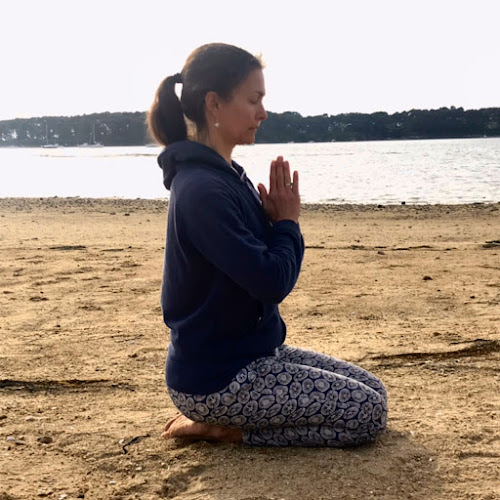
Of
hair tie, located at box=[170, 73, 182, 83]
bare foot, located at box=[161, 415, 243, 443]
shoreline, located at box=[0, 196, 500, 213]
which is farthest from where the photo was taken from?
shoreline, located at box=[0, 196, 500, 213]

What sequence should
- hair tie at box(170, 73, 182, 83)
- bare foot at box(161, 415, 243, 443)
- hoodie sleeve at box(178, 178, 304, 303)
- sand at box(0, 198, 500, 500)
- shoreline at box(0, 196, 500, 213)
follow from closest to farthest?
hoodie sleeve at box(178, 178, 304, 303) < sand at box(0, 198, 500, 500) < hair tie at box(170, 73, 182, 83) < bare foot at box(161, 415, 243, 443) < shoreline at box(0, 196, 500, 213)

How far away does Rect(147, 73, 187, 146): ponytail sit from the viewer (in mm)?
2893

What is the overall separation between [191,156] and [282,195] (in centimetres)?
41

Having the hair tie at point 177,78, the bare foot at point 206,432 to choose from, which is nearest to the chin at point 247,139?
the hair tie at point 177,78

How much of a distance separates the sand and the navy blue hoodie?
429 mm

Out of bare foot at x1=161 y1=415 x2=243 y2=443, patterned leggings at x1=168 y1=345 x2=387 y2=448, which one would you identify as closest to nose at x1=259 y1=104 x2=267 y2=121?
patterned leggings at x1=168 y1=345 x2=387 y2=448

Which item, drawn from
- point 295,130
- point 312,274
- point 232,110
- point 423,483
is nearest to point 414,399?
point 423,483

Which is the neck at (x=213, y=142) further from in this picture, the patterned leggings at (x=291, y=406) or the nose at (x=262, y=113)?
the patterned leggings at (x=291, y=406)

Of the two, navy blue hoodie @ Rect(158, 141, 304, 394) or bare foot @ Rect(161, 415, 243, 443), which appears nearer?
navy blue hoodie @ Rect(158, 141, 304, 394)

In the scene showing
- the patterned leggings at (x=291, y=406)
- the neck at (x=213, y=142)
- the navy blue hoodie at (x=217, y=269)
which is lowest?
the patterned leggings at (x=291, y=406)

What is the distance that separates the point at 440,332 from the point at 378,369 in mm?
872

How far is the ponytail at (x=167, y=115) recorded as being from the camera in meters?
2.89

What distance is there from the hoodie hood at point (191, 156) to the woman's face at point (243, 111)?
0.37 ft

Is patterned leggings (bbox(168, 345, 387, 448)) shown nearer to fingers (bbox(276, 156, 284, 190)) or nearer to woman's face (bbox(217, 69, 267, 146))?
fingers (bbox(276, 156, 284, 190))
